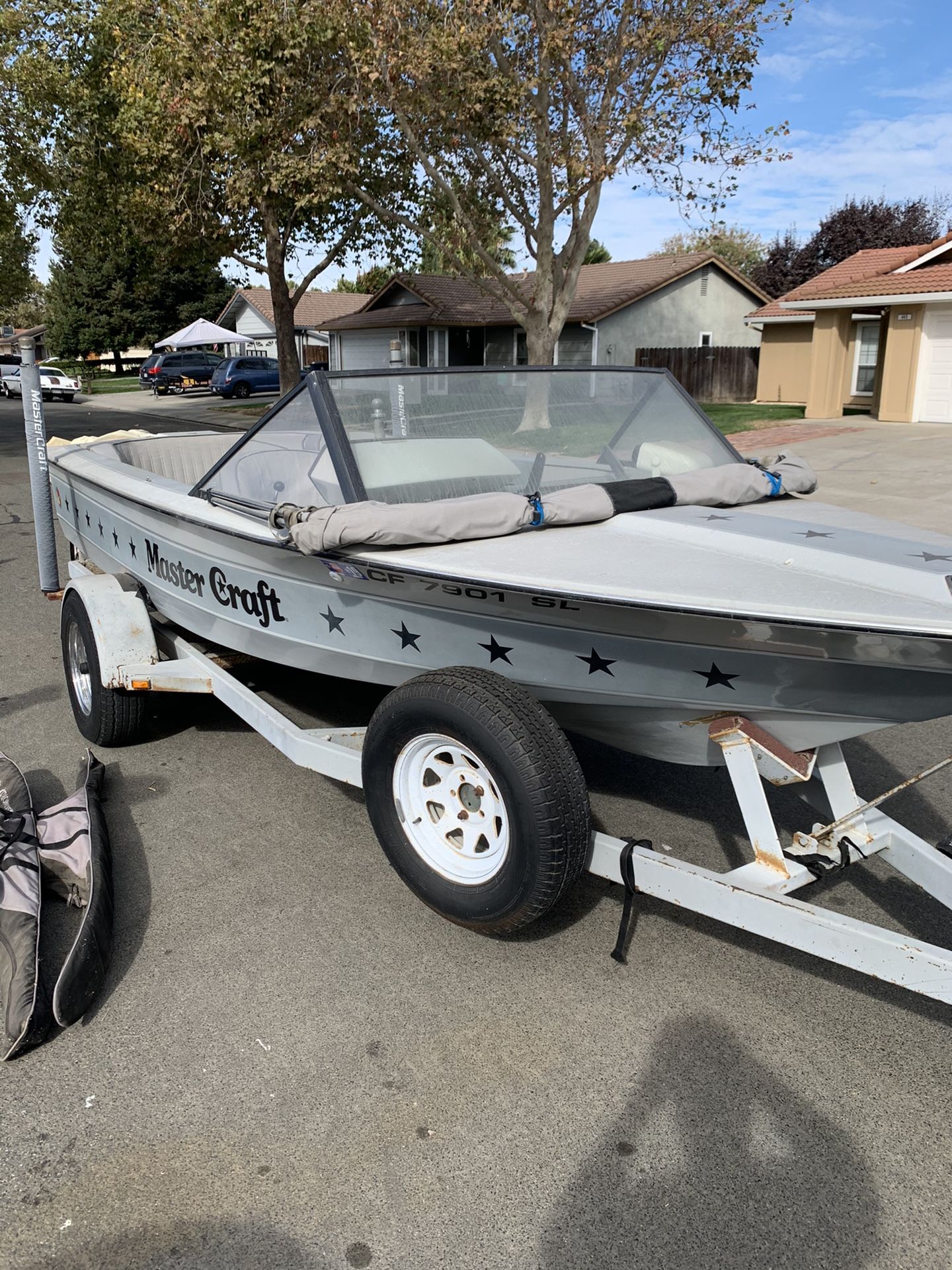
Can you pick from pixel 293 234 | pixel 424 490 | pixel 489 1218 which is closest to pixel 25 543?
pixel 424 490

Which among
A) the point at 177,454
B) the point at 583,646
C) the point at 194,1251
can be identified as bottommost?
the point at 194,1251

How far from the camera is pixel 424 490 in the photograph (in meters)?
3.51

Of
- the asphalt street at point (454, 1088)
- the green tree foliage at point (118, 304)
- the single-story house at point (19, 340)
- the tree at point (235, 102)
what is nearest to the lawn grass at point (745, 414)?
the tree at point (235, 102)

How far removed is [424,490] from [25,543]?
7.80 metres

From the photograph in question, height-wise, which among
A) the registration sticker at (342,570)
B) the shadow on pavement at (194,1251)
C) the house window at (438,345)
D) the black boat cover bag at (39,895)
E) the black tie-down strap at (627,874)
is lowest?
the shadow on pavement at (194,1251)

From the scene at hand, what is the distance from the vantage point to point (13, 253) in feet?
85.4

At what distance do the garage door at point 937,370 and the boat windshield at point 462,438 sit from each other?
18.2 meters

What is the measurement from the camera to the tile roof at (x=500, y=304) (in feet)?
101

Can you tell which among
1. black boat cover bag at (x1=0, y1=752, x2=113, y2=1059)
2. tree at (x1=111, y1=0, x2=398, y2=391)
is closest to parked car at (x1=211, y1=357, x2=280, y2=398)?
tree at (x1=111, y1=0, x2=398, y2=391)

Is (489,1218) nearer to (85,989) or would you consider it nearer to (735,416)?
(85,989)

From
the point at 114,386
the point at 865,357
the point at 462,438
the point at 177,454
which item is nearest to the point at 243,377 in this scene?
the point at 114,386

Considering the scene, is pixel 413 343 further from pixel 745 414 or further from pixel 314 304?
pixel 314 304

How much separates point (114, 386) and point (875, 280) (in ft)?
121

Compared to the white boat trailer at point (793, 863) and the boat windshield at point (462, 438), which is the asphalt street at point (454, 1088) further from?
the boat windshield at point (462, 438)
